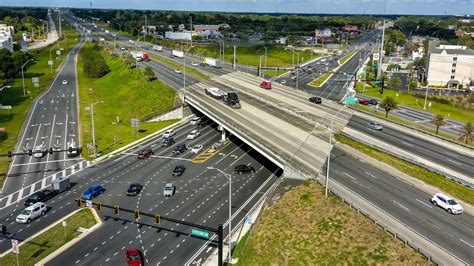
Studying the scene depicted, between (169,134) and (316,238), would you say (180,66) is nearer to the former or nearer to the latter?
(169,134)

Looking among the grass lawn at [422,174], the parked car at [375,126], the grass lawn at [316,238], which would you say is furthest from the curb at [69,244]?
the parked car at [375,126]

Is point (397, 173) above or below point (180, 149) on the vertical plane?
above

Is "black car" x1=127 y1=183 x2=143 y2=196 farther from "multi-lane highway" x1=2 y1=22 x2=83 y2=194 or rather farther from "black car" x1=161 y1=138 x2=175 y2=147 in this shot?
"black car" x1=161 y1=138 x2=175 y2=147

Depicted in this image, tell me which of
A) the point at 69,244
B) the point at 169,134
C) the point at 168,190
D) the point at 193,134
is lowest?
the point at 69,244

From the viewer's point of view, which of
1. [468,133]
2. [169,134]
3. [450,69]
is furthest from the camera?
[450,69]

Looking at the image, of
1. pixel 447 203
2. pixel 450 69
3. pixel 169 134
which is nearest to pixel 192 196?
pixel 169 134
